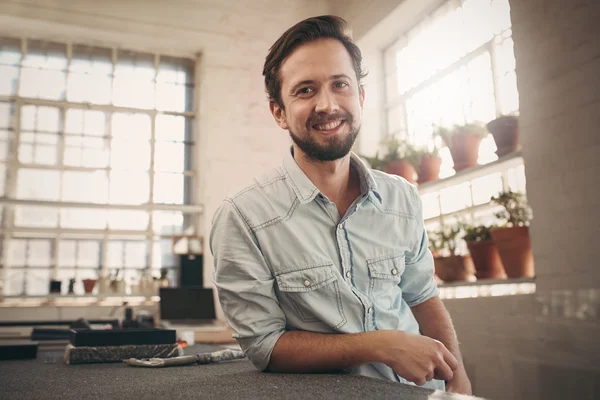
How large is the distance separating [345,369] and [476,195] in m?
2.97

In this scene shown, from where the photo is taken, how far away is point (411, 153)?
13.8 ft

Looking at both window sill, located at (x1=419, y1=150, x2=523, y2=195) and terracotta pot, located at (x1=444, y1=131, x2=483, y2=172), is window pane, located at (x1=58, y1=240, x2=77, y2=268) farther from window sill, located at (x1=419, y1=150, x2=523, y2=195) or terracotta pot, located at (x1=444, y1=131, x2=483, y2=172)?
terracotta pot, located at (x1=444, y1=131, x2=483, y2=172)

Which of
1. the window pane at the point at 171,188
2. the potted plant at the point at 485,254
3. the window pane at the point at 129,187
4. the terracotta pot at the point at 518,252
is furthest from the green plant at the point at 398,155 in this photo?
the window pane at the point at 129,187

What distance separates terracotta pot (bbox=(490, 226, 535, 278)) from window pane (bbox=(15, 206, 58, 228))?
3.90 m

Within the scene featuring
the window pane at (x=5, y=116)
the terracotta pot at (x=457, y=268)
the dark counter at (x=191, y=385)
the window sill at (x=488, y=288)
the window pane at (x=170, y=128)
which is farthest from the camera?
the window pane at (x=170, y=128)

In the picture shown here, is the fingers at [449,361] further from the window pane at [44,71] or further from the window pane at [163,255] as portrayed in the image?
the window pane at [44,71]

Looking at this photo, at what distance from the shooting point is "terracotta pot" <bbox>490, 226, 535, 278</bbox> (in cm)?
296

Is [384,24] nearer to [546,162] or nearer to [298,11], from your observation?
[298,11]

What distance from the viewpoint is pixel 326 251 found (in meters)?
1.29

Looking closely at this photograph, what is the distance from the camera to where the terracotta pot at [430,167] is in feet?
13.3

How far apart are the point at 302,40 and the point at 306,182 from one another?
0.38m

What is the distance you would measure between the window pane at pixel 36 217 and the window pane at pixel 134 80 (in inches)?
48.0

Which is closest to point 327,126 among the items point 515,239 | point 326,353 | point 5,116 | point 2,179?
point 326,353

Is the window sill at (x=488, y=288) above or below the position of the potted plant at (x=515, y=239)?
below
